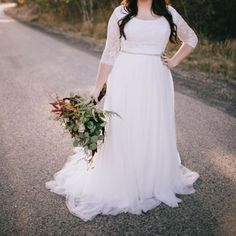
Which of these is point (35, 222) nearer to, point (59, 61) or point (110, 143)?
point (110, 143)

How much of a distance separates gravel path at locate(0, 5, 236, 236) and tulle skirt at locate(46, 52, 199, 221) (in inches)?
5.4

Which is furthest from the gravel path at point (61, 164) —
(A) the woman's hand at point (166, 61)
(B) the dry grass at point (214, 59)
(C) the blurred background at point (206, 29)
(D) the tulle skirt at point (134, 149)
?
(C) the blurred background at point (206, 29)

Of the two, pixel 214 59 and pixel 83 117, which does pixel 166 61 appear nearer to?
pixel 83 117

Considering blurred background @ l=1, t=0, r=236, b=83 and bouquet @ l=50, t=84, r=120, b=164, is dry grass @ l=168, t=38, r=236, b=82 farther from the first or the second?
bouquet @ l=50, t=84, r=120, b=164

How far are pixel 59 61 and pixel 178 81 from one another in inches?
167

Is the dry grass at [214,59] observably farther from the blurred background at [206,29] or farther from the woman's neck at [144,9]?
the woman's neck at [144,9]

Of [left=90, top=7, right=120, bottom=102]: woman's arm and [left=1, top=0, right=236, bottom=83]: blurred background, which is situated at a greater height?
[left=90, top=7, right=120, bottom=102]: woman's arm

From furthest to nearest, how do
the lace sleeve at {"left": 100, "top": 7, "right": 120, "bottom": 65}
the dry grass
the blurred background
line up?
the blurred background → the dry grass → the lace sleeve at {"left": 100, "top": 7, "right": 120, "bottom": 65}

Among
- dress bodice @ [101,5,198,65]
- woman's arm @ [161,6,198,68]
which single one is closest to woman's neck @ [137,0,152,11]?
dress bodice @ [101,5,198,65]

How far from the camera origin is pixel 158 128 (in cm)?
393

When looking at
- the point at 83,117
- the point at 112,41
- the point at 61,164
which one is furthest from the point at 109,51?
the point at 61,164

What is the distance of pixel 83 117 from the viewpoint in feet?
12.1

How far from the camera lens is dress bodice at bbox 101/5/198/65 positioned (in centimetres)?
359

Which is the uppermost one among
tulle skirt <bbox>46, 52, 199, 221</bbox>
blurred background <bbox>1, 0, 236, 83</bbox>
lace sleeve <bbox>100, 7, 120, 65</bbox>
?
lace sleeve <bbox>100, 7, 120, 65</bbox>
